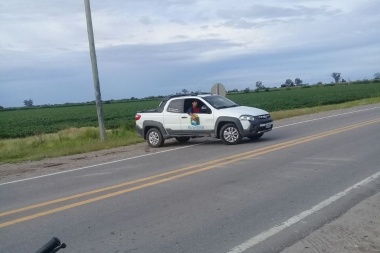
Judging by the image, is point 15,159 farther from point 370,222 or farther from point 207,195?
point 370,222

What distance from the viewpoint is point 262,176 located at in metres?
10.2

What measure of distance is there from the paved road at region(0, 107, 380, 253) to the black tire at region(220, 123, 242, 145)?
85.6 inches

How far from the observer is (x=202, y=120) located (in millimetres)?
16969

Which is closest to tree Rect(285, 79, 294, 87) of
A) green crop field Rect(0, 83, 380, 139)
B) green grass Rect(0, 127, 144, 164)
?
green crop field Rect(0, 83, 380, 139)

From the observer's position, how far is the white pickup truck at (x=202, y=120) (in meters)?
16.3

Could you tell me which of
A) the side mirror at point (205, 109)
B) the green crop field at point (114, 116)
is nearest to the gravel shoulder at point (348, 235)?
the side mirror at point (205, 109)

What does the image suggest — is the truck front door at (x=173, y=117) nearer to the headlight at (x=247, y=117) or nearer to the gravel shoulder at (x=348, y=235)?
the headlight at (x=247, y=117)

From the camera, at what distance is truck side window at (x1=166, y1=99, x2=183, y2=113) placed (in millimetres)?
17562

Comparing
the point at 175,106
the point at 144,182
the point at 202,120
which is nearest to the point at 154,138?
the point at 175,106

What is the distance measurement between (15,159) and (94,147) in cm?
274

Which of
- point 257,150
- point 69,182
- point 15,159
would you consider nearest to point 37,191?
point 69,182

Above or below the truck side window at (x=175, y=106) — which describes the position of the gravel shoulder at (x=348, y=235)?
below

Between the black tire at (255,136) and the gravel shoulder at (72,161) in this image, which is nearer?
the gravel shoulder at (72,161)

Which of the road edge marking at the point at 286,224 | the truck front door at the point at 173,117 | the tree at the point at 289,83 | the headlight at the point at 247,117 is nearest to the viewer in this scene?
the road edge marking at the point at 286,224
